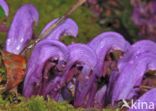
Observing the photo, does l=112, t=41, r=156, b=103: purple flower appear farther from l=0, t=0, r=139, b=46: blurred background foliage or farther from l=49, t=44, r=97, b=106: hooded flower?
l=0, t=0, r=139, b=46: blurred background foliage

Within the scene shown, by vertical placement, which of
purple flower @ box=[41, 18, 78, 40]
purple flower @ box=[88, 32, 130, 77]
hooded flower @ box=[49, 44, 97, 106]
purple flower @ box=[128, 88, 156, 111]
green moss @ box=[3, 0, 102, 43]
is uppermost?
green moss @ box=[3, 0, 102, 43]

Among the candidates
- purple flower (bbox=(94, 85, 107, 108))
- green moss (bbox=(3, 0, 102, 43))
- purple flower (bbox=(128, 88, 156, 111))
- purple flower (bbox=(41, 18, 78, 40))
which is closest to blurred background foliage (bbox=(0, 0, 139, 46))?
green moss (bbox=(3, 0, 102, 43))

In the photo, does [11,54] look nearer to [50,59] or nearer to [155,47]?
[50,59]

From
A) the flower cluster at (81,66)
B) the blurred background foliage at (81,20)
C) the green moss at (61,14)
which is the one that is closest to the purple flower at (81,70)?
the flower cluster at (81,66)

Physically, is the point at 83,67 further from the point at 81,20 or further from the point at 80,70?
the point at 81,20

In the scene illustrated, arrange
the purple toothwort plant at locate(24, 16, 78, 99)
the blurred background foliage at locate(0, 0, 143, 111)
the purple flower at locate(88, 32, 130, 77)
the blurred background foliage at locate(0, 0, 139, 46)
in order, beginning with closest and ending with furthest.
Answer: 1. the blurred background foliage at locate(0, 0, 143, 111)
2. the purple toothwort plant at locate(24, 16, 78, 99)
3. the purple flower at locate(88, 32, 130, 77)
4. the blurred background foliage at locate(0, 0, 139, 46)

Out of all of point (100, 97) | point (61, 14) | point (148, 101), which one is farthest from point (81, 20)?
point (148, 101)

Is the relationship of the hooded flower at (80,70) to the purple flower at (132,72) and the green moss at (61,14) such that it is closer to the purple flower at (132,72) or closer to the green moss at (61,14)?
the purple flower at (132,72)

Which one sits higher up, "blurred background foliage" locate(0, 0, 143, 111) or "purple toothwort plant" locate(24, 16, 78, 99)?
"blurred background foliage" locate(0, 0, 143, 111)
